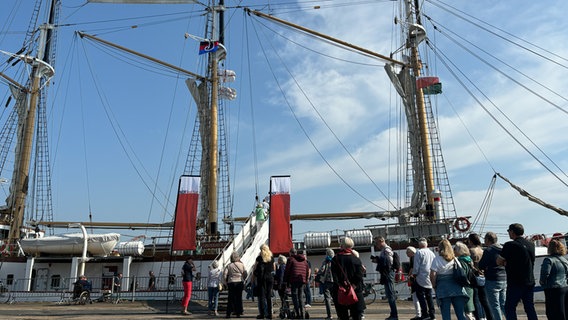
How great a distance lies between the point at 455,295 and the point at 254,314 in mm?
7172

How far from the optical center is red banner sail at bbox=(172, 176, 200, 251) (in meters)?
18.0

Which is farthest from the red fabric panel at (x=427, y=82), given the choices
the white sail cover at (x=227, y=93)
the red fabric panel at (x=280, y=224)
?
the red fabric panel at (x=280, y=224)

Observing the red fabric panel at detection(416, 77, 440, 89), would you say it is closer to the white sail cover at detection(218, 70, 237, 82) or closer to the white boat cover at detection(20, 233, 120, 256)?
the white sail cover at detection(218, 70, 237, 82)

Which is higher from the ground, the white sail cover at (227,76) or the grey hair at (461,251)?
the white sail cover at (227,76)

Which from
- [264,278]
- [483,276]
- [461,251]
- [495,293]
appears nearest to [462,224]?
[264,278]

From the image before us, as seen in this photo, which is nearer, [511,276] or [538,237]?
[511,276]

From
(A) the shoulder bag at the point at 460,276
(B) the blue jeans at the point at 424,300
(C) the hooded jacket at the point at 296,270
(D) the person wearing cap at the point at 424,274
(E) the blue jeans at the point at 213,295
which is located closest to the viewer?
(A) the shoulder bag at the point at 460,276

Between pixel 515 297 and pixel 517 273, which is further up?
pixel 517 273

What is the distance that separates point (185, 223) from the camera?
18.3 m

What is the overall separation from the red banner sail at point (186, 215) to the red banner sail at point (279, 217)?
3.22 meters

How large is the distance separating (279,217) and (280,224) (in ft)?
0.95

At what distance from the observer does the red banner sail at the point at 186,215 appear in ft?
59.2

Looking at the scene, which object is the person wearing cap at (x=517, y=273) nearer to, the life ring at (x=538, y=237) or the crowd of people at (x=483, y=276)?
the crowd of people at (x=483, y=276)

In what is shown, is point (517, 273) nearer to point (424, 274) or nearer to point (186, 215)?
point (424, 274)
